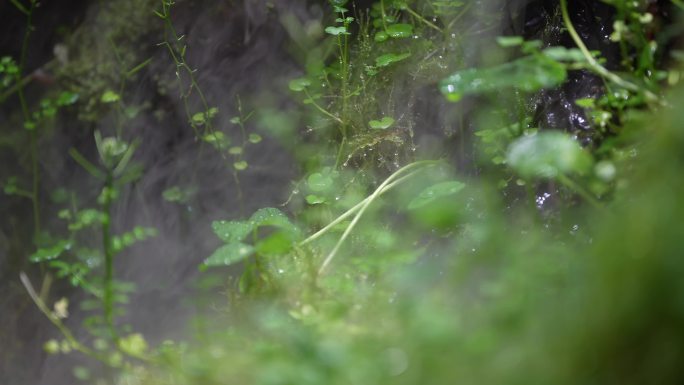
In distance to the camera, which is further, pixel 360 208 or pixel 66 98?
pixel 66 98

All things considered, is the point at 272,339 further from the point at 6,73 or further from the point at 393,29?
the point at 6,73

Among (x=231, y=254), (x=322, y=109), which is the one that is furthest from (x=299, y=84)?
(x=231, y=254)

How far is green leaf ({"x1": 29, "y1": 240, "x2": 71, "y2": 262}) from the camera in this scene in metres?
2.25

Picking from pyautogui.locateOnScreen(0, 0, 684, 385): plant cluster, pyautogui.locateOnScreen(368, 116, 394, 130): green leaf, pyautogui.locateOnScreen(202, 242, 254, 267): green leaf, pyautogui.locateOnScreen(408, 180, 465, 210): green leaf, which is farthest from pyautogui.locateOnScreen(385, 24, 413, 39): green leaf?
pyautogui.locateOnScreen(202, 242, 254, 267): green leaf

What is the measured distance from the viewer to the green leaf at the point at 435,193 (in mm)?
1725

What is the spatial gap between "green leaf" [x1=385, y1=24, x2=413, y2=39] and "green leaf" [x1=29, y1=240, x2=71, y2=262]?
131 cm

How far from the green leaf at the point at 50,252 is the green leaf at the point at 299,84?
3.06 ft

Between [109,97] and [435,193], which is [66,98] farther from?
[435,193]

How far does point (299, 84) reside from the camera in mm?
2387

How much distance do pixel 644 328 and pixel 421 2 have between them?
5.73ft

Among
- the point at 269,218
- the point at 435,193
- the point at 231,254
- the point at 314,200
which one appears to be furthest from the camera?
the point at 314,200

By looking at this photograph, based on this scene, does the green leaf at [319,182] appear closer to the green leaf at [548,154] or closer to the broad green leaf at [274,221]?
the broad green leaf at [274,221]

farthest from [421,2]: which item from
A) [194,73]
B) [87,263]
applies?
[87,263]

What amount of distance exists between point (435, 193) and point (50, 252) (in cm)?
133
